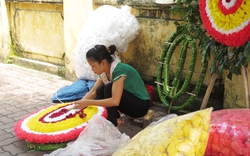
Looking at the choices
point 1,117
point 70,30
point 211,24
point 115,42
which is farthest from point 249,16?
point 70,30

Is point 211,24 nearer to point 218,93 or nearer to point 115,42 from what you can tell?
point 218,93

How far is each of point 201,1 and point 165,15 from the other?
130 cm

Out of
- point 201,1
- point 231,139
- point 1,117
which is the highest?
point 201,1

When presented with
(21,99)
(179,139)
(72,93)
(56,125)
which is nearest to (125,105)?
(56,125)

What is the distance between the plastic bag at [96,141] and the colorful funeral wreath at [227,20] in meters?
1.15

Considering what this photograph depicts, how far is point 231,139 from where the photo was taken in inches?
72.2

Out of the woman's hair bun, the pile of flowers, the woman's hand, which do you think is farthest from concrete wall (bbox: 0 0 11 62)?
the woman's hair bun

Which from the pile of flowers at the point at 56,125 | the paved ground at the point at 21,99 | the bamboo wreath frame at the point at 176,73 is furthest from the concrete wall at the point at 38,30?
the pile of flowers at the point at 56,125

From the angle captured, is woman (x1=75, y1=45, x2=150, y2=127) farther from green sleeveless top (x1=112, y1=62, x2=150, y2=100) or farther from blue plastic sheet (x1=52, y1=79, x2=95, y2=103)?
blue plastic sheet (x1=52, y1=79, x2=95, y2=103)

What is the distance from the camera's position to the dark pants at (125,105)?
10.2ft

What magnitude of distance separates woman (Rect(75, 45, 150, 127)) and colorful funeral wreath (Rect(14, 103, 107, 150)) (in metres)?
0.14

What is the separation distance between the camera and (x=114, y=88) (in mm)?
2961

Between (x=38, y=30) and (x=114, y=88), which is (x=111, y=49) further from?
(x=38, y=30)

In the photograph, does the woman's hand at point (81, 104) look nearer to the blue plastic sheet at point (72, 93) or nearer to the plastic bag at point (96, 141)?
the plastic bag at point (96, 141)
